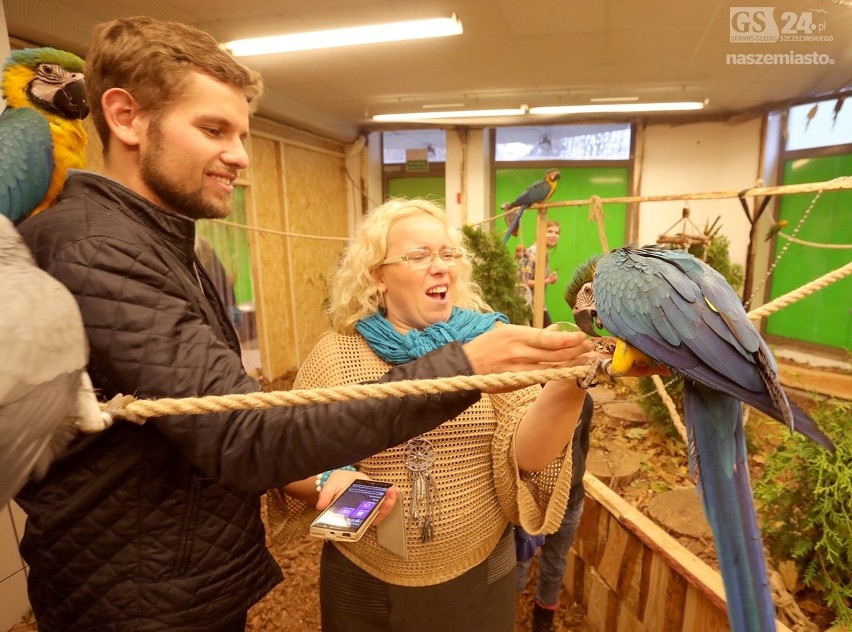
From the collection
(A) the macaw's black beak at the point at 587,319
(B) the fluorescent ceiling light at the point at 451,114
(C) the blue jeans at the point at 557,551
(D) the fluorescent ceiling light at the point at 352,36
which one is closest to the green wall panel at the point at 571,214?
(B) the fluorescent ceiling light at the point at 451,114

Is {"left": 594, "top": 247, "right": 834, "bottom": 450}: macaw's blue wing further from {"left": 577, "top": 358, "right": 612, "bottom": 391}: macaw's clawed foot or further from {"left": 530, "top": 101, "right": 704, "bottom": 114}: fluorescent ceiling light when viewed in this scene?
{"left": 530, "top": 101, "right": 704, "bottom": 114}: fluorescent ceiling light

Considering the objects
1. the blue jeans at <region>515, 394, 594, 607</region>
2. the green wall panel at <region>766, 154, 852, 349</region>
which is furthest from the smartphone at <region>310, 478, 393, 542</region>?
the green wall panel at <region>766, 154, 852, 349</region>

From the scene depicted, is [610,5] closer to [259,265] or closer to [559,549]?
[559,549]

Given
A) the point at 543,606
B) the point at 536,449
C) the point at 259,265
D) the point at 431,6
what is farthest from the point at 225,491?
the point at 259,265

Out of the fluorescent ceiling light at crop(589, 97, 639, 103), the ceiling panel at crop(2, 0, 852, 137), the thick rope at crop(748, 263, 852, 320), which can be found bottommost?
the thick rope at crop(748, 263, 852, 320)

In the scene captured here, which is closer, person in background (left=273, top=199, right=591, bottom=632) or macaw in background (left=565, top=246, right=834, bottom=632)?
macaw in background (left=565, top=246, right=834, bottom=632)

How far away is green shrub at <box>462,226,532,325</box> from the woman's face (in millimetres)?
2347

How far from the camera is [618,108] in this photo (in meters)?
5.43

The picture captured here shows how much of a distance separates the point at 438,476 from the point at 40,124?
5.39 ft

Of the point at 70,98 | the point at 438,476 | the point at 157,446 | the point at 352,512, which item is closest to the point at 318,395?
the point at 157,446

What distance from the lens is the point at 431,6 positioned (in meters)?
2.97

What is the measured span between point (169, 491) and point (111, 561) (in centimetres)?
14

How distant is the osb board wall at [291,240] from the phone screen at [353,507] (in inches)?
155

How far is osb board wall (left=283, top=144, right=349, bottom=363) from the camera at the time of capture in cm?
551
